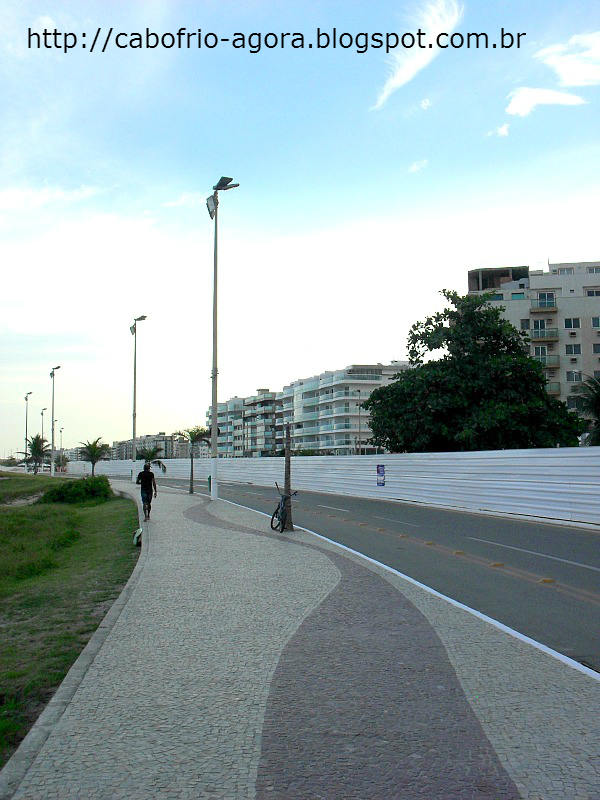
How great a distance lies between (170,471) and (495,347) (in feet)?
154

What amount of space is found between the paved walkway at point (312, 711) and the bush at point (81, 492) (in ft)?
120

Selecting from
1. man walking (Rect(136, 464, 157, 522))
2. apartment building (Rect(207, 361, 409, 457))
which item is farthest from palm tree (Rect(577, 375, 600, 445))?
man walking (Rect(136, 464, 157, 522))

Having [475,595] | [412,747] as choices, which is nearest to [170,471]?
[475,595]

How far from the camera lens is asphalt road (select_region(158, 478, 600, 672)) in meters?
7.94

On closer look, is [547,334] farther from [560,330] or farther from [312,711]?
[312,711]

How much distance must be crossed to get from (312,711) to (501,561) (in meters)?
8.53

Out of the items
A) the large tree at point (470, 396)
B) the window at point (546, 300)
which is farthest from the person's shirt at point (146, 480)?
the window at point (546, 300)

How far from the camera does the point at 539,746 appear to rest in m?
4.32

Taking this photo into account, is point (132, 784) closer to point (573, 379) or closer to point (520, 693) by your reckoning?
point (520, 693)

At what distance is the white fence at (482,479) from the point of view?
19.8 m

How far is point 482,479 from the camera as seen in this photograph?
2534cm

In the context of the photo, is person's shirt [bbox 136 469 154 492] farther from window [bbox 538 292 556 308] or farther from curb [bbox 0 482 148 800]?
window [bbox 538 292 556 308]

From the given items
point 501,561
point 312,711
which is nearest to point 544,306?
point 501,561

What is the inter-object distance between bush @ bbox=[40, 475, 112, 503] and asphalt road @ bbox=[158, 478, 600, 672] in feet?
76.6
